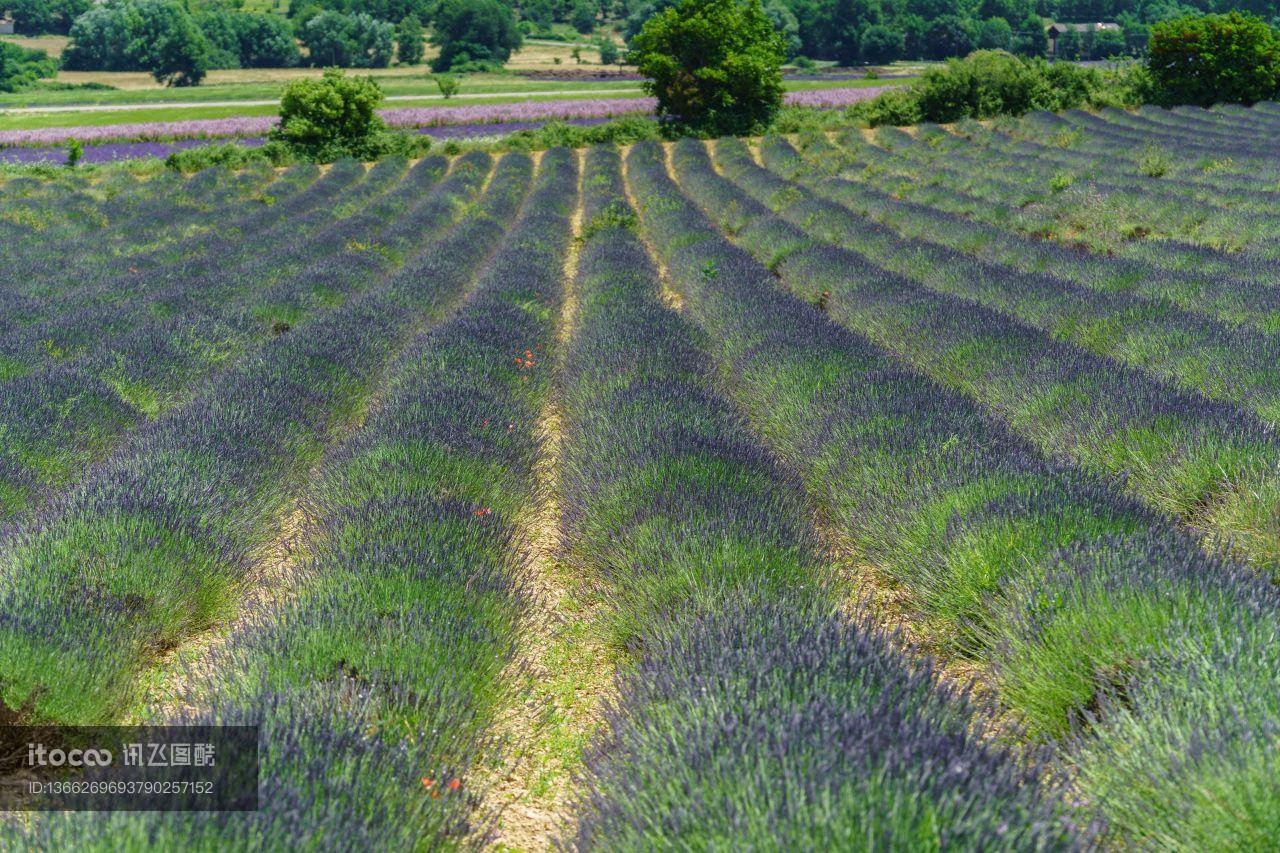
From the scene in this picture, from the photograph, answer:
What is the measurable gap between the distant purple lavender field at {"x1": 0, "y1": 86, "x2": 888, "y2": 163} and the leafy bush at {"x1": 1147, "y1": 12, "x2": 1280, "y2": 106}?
952 cm

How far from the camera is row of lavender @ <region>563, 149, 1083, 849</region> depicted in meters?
1.63

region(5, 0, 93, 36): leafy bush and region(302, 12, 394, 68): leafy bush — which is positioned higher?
region(5, 0, 93, 36): leafy bush

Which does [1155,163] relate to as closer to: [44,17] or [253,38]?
[253,38]

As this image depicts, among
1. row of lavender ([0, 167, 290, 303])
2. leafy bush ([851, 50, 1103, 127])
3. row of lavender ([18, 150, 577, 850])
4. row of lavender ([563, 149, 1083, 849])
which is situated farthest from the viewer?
leafy bush ([851, 50, 1103, 127])

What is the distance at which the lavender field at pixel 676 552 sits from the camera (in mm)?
1846

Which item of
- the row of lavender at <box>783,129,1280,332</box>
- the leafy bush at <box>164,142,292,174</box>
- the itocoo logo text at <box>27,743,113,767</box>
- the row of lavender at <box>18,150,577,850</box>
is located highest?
the leafy bush at <box>164,142,292,174</box>

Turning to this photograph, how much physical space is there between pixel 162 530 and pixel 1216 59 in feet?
102

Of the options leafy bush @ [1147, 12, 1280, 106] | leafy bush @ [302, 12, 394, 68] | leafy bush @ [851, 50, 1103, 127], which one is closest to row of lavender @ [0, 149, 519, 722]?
leafy bush @ [851, 50, 1103, 127]

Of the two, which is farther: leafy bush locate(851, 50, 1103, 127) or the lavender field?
leafy bush locate(851, 50, 1103, 127)

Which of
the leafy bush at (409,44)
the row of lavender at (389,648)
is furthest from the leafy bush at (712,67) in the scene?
the leafy bush at (409,44)

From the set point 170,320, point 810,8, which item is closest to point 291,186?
point 170,320

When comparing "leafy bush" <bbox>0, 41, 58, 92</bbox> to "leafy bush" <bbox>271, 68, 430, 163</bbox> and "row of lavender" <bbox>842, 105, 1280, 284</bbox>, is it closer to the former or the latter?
"leafy bush" <bbox>271, 68, 430, 163</bbox>

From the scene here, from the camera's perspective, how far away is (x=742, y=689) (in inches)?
82.8

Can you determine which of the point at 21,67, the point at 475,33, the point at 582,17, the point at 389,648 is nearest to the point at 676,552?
the point at 389,648
